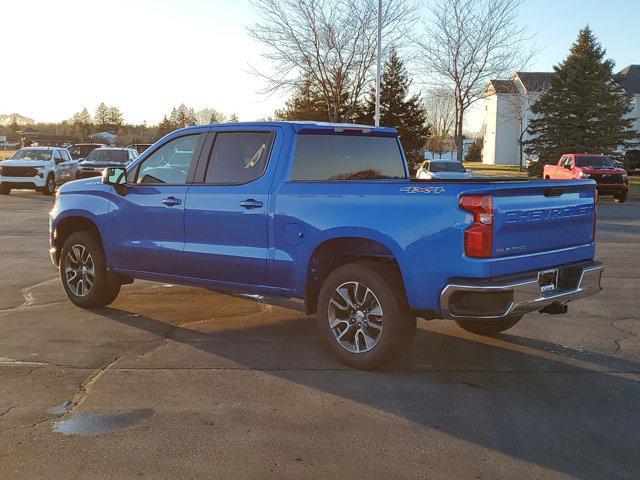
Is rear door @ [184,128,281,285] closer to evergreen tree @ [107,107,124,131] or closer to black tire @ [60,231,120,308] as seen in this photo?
black tire @ [60,231,120,308]

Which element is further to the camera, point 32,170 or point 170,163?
point 32,170

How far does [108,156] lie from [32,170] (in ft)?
10.0

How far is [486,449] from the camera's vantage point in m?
4.05

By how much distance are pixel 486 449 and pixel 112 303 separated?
522cm

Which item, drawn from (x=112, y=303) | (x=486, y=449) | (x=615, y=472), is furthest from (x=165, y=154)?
(x=615, y=472)

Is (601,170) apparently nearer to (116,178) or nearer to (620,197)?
(620,197)

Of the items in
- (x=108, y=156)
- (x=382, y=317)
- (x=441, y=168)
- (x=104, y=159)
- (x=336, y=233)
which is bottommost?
(x=441, y=168)

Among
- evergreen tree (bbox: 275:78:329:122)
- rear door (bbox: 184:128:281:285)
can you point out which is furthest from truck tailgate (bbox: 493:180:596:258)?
evergreen tree (bbox: 275:78:329:122)

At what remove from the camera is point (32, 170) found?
1107 inches

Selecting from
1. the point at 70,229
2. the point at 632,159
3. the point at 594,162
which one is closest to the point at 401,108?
the point at 632,159

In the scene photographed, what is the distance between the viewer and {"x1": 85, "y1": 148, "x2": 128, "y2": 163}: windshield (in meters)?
27.7

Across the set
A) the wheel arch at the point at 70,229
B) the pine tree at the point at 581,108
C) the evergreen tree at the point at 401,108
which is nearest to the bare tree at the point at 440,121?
the evergreen tree at the point at 401,108

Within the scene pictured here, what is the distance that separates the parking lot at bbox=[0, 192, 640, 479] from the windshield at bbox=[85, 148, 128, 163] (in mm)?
20536

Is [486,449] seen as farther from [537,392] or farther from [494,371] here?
[494,371]
